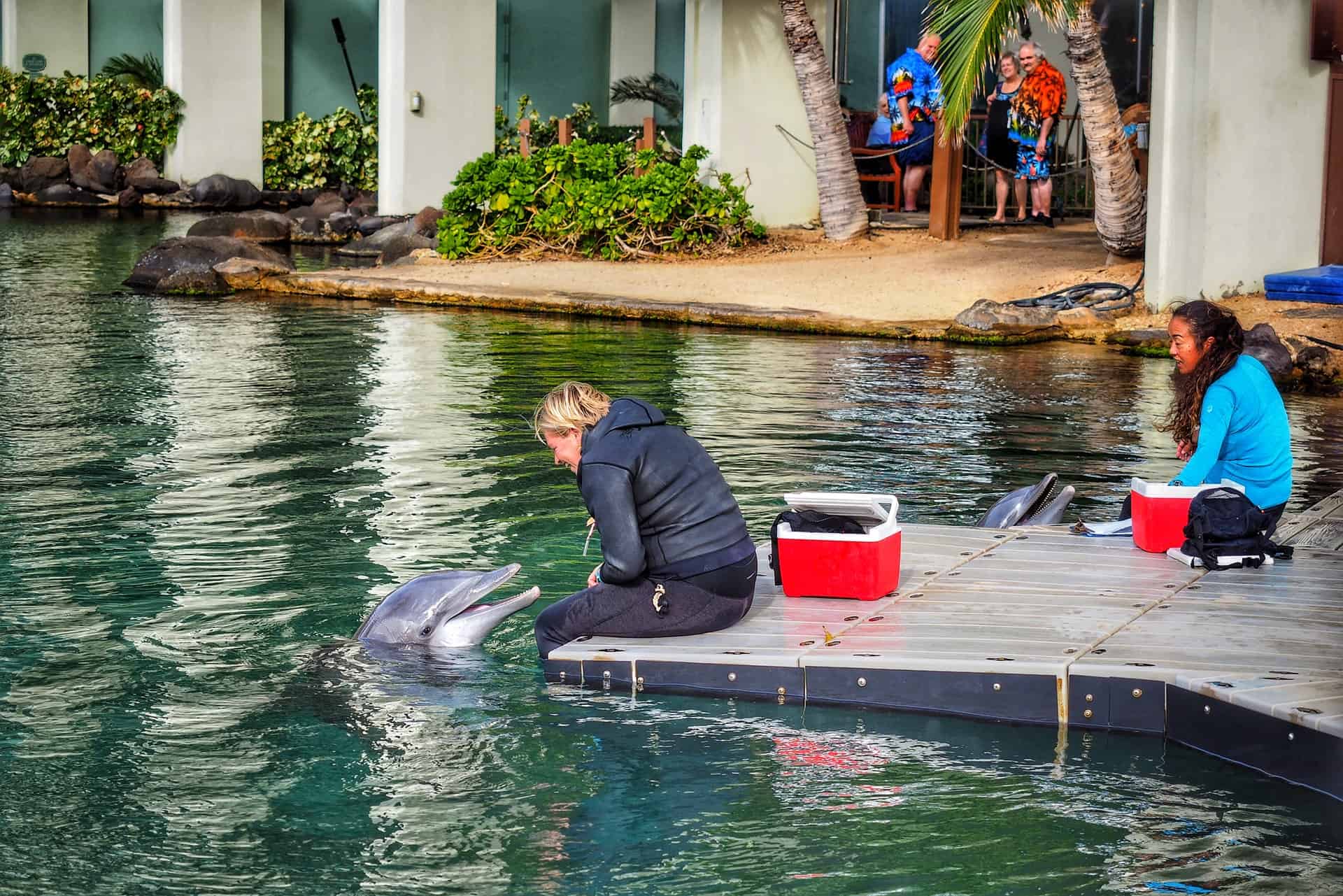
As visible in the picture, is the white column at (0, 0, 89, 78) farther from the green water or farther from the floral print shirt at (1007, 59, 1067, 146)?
the green water

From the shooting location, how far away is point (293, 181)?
1246 inches

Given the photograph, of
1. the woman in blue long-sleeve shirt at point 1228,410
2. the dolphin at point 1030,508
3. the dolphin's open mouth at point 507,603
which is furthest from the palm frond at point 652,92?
the dolphin's open mouth at point 507,603

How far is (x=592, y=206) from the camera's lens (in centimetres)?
2052

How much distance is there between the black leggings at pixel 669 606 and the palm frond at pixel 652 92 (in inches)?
1005

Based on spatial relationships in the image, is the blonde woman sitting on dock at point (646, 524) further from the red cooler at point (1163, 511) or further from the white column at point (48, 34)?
the white column at point (48, 34)

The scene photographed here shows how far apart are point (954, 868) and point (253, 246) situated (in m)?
17.5

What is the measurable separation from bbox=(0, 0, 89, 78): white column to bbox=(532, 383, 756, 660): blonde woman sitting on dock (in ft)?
92.7

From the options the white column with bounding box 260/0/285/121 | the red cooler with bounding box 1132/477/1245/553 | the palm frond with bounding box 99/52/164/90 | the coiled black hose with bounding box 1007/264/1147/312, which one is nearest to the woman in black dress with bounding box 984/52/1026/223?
the coiled black hose with bounding box 1007/264/1147/312

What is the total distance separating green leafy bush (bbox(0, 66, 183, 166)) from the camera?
30766 millimetres

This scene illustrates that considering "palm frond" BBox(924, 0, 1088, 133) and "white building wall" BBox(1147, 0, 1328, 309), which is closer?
"palm frond" BBox(924, 0, 1088, 133)

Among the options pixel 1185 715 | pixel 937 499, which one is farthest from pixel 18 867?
pixel 937 499

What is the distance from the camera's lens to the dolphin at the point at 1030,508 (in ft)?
27.3

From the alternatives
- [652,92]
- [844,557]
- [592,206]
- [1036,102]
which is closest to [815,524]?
[844,557]

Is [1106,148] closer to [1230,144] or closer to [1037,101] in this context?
[1230,144]
